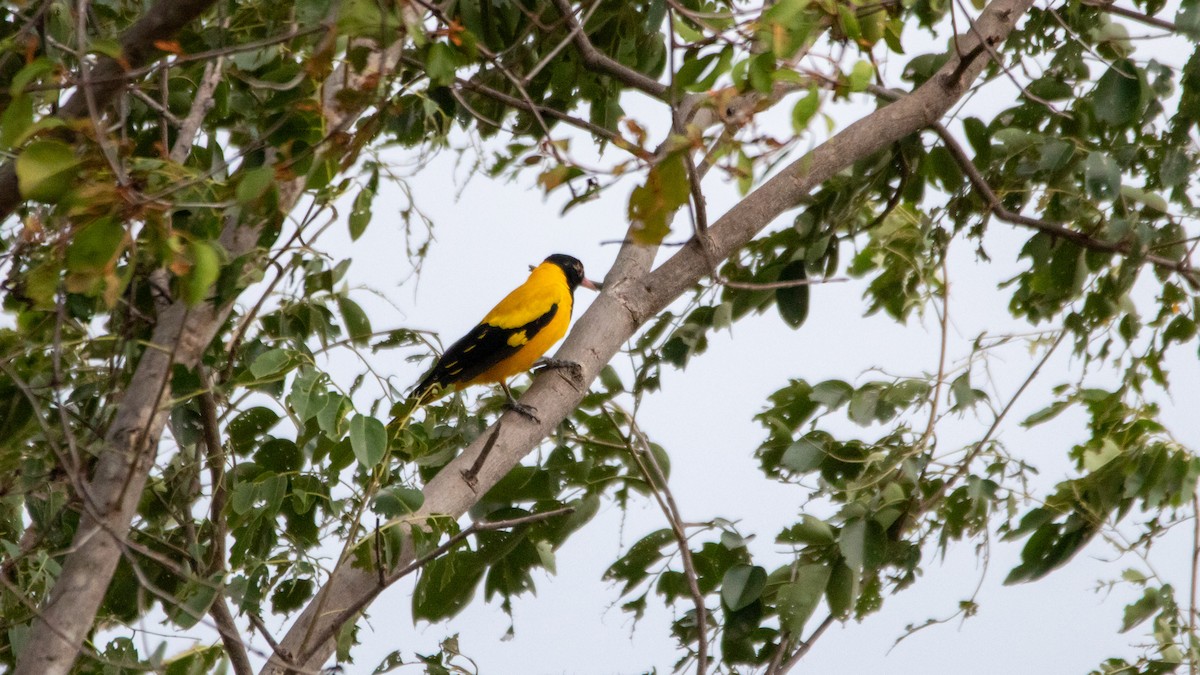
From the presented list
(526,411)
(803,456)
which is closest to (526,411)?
(526,411)

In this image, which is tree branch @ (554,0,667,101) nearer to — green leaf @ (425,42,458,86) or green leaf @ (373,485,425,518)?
green leaf @ (425,42,458,86)

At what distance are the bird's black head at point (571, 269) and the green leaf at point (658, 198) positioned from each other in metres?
3.81

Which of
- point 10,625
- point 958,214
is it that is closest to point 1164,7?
point 958,214

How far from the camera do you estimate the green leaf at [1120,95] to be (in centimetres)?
298

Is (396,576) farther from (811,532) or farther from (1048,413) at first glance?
(1048,413)

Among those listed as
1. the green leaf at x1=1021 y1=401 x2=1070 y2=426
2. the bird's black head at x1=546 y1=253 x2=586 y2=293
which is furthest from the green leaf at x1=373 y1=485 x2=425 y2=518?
the bird's black head at x1=546 y1=253 x2=586 y2=293

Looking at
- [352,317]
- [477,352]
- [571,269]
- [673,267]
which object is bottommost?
[673,267]

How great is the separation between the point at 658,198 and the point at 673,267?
4.54 ft

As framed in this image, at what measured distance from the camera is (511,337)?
4.64m

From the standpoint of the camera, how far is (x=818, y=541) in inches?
111

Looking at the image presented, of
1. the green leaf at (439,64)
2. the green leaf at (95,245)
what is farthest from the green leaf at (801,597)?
the green leaf at (95,245)

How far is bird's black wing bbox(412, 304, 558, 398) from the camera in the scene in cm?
441

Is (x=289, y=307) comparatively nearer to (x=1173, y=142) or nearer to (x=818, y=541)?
(x=818, y=541)

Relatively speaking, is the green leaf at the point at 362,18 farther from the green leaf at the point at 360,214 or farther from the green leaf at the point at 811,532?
the green leaf at the point at 811,532
